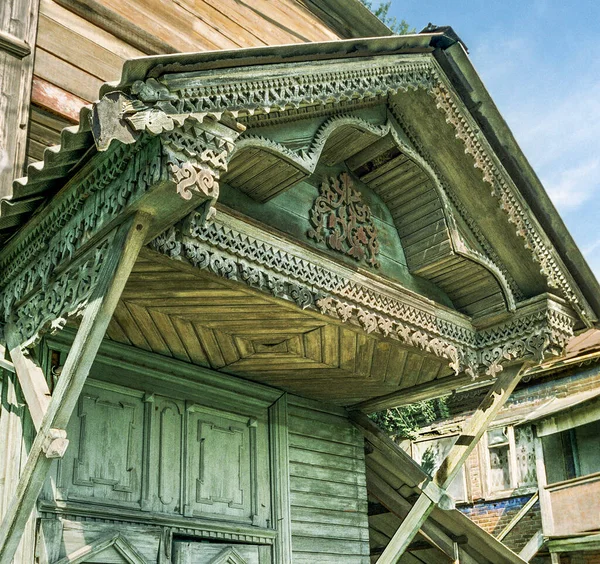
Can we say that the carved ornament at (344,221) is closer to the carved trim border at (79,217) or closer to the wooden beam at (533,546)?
the carved trim border at (79,217)

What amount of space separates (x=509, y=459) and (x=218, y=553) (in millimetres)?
14110

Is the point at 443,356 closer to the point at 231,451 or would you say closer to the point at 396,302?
the point at 396,302

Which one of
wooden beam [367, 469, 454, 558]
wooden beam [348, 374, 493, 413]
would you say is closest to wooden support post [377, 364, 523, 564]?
wooden beam [348, 374, 493, 413]

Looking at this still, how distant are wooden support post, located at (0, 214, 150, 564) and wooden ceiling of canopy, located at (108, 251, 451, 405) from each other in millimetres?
365

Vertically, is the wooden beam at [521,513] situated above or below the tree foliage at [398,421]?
below

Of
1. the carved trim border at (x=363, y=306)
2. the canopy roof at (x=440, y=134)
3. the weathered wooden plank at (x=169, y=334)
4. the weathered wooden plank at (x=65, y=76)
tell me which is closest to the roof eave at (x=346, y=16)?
the canopy roof at (x=440, y=134)

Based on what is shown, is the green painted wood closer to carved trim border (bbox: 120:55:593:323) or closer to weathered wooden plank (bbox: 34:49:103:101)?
carved trim border (bbox: 120:55:593:323)

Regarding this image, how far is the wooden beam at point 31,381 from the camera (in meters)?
4.48

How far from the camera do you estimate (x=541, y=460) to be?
1767 cm

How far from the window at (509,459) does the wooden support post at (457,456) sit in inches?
463

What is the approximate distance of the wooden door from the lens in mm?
5914

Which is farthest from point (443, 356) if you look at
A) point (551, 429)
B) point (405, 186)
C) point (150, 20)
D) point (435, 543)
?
point (551, 429)

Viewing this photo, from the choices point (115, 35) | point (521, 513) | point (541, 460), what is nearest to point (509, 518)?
point (521, 513)

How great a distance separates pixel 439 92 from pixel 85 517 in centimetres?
403
